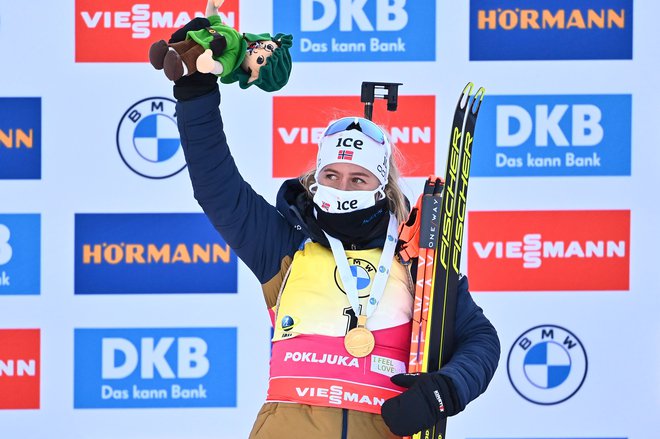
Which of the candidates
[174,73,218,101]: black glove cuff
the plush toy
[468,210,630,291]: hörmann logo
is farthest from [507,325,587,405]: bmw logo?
[174,73,218,101]: black glove cuff

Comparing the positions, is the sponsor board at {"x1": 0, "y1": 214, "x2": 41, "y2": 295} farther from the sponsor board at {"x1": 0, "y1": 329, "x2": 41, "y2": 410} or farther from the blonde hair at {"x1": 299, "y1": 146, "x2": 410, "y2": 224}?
the blonde hair at {"x1": 299, "y1": 146, "x2": 410, "y2": 224}

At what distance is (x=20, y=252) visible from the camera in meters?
3.12

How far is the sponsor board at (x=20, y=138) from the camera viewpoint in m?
3.10

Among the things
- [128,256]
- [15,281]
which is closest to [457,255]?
[128,256]

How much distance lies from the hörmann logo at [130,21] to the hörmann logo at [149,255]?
592mm

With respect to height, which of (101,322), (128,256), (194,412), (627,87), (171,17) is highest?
(171,17)

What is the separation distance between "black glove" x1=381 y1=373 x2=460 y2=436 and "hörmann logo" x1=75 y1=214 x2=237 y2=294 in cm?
139

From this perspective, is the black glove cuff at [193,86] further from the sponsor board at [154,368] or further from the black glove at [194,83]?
the sponsor board at [154,368]

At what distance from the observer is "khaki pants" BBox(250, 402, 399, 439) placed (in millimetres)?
→ 1899

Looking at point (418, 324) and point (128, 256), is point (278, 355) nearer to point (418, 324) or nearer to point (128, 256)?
point (418, 324)

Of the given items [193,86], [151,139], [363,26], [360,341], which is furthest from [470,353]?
[151,139]

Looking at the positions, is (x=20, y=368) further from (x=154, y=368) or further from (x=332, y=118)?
(x=332, y=118)

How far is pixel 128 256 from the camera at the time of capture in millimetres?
3131

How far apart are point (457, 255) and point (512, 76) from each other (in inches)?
47.5
